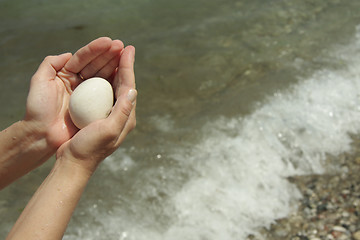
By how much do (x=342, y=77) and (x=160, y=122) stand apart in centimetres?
245

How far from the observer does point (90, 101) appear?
2.50 metres

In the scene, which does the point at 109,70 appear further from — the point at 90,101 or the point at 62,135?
the point at 62,135

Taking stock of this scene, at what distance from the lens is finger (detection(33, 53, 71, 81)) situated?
2498 mm

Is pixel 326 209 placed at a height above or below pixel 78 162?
below

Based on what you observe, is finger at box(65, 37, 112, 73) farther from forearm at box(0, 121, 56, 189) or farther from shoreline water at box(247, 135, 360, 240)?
shoreline water at box(247, 135, 360, 240)

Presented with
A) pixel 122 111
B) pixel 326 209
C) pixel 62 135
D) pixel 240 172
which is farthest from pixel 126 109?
pixel 326 209

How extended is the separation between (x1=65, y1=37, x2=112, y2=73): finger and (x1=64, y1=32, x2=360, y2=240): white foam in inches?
56.6

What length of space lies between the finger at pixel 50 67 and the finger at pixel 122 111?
0.64m

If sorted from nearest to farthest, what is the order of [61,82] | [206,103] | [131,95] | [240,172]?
[131,95]
[61,82]
[240,172]
[206,103]

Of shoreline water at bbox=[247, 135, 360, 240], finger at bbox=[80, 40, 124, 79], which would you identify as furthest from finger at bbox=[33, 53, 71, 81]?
shoreline water at bbox=[247, 135, 360, 240]

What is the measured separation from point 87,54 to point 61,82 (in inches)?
12.4

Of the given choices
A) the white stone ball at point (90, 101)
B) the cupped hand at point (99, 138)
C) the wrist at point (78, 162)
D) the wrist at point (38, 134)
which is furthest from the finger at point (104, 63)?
the wrist at point (78, 162)

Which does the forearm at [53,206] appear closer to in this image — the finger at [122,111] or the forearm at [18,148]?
the finger at [122,111]

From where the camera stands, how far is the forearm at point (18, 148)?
2.39m
